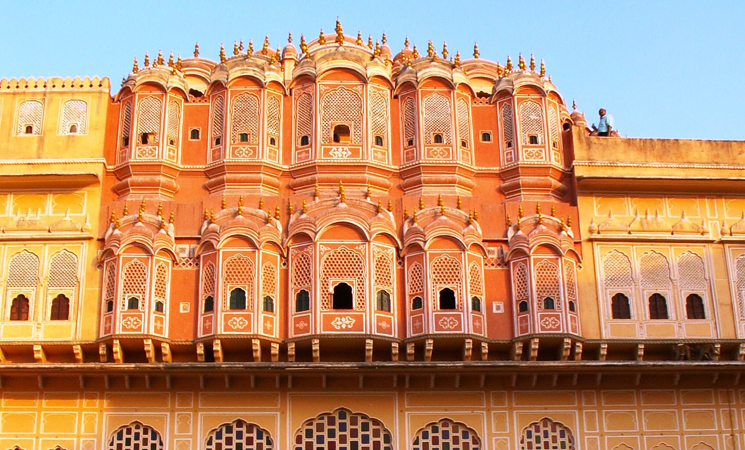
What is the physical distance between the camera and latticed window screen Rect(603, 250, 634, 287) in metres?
22.2

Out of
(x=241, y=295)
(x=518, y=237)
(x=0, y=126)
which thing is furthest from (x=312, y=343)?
(x=0, y=126)

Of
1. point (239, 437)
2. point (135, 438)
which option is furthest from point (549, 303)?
point (135, 438)

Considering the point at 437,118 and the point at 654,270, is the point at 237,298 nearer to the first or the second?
the point at 437,118

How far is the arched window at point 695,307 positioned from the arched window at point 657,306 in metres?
0.44

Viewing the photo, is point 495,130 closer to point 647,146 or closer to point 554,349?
point 647,146

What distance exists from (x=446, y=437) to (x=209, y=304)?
4884 millimetres

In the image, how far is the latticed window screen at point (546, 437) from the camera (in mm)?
21047

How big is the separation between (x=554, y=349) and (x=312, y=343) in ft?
14.6

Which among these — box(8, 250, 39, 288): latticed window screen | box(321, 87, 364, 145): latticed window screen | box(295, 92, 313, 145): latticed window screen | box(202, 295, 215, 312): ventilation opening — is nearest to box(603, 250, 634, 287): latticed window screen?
box(321, 87, 364, 145): latticed window screen

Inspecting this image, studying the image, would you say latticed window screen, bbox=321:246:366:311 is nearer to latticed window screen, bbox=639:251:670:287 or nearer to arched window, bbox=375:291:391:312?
arched window, bbox=375:291:391:312

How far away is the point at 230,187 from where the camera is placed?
892 inches

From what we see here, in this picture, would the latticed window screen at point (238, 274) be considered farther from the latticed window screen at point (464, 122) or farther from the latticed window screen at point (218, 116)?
the latticed window screen at point (464, 122)

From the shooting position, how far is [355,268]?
2141 cm

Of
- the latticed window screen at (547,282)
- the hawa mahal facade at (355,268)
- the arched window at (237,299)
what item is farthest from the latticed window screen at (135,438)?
the latticed window screen at (547,282)
